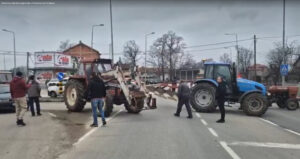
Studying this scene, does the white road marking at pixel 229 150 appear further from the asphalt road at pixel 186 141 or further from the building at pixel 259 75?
the building at pixel 259 75

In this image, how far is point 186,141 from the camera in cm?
899

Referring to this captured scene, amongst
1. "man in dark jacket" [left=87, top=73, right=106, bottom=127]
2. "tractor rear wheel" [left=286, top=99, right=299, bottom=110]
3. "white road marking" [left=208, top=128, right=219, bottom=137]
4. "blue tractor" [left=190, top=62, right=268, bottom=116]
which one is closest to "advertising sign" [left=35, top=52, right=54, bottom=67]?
"blue tractor" [left=190, top=62, right=268, bottom=116]

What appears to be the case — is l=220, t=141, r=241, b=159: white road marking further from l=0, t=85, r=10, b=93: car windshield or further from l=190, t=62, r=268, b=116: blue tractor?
l=0, t=85, r=10, b=93: car windshield

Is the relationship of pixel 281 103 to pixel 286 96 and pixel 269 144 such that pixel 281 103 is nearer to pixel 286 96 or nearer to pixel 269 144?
pixel 286 96

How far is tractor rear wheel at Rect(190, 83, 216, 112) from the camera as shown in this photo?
16.5 m

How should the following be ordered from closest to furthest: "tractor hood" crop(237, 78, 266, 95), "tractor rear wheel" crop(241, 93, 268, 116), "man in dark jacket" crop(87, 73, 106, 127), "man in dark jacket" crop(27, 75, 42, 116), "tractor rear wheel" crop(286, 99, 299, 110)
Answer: "man in dark jacket" crop(87, 73, 106, 127)
"man in dark jacket" crop(27, 75, 42, 116)
"tractor rear wheel" crop(241, 93, 268, 116)
"tractor hood" crop(237, 78, 266, 95)
"tractor rear wheel" crop(286, 99, 299, 110)

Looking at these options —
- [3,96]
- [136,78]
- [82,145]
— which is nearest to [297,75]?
[136,78]

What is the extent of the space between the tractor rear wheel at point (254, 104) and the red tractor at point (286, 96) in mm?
3394

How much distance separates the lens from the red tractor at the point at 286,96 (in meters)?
18.6

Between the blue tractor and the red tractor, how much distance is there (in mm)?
2980

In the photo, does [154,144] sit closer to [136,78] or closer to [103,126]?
[103,126]

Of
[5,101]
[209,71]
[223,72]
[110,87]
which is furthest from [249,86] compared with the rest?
[5,101]

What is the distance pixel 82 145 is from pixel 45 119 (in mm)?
4820

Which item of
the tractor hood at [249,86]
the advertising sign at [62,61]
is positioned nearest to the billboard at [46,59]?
the advertising sign at [62,61]
